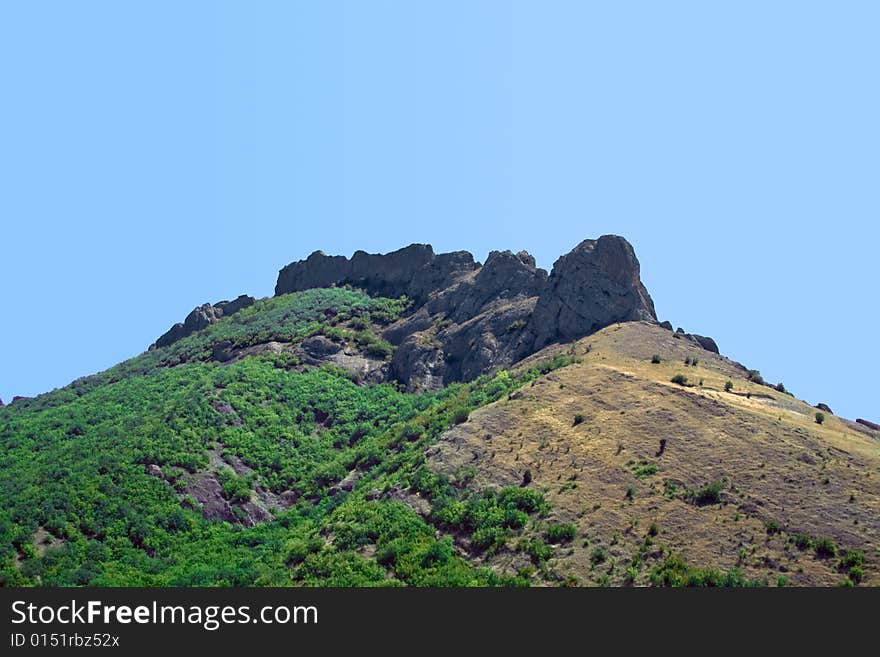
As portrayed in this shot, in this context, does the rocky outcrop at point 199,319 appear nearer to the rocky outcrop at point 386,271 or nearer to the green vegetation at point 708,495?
the rocky outcrop at point 386,271

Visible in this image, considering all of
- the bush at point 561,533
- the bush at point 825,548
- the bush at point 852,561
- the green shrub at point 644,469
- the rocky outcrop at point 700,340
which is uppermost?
the rocky outcrop at point 700,340

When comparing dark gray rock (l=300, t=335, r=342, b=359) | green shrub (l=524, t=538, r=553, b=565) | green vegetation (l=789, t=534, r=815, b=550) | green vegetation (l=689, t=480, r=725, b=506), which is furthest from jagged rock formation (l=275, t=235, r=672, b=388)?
green vegetation (l=789, t=534, r=815, b=550)

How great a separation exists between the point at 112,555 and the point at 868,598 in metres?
36.1

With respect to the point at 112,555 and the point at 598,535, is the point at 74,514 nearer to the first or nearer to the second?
the point at 112,555

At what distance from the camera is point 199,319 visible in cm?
9806

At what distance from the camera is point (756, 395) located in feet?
184

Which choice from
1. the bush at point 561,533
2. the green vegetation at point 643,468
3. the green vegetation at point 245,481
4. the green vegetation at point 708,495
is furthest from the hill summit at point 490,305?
the bush at point 561,533

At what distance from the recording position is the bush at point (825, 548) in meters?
38.5

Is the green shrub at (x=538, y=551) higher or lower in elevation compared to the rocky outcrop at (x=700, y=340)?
lower

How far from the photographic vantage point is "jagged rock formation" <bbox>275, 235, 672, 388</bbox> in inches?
2734

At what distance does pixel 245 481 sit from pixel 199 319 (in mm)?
44828

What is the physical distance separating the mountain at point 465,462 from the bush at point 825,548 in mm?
98

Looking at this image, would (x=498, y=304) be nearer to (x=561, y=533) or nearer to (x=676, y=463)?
(x=676, y=463)

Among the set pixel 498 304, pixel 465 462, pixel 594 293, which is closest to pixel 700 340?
pixel 594 293
